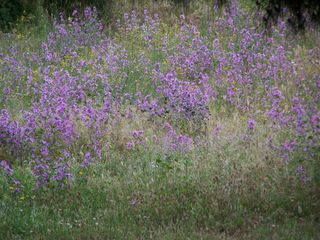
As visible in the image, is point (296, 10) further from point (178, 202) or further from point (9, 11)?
point (9, 11)

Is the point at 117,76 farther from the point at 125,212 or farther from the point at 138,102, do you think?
the point at 125,212

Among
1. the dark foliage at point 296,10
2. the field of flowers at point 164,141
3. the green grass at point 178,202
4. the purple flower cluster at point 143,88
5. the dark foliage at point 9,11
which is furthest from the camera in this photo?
the dark foliage at point 9,11

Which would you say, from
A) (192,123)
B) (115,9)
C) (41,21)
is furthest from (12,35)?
(192,123)

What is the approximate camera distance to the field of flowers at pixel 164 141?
18.3ft

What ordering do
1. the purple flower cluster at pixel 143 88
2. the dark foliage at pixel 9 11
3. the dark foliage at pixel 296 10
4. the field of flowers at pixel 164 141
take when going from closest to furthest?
1. the dark foliage at pixel 296 10
2. the field of flowers at pixel 164 141
3. the purple flower cluster at pixel 143 88
4. the dark foliage at pixel 9 11

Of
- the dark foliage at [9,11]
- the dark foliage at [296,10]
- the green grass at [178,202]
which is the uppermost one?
the dark foliage at [296,10]

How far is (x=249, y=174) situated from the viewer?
6074 millimetres

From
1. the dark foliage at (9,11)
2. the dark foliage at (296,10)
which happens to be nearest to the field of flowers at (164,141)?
the dark foliage at (296,10)

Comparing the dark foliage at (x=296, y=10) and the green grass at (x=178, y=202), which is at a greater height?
the dark foliage at (x=296, y=10)

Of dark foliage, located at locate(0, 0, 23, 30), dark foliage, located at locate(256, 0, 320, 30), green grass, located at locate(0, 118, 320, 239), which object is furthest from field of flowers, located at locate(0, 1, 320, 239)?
dark foliage, located at locate(0, 0, 23, 30)

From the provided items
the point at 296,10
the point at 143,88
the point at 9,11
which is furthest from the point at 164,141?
the point at 9,11

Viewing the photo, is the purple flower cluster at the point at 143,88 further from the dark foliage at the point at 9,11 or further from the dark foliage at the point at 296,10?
the dark foliage at the point at 9,11

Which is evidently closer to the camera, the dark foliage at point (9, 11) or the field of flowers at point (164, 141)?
the field of flowers at point (164, 141)

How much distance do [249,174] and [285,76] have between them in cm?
304
